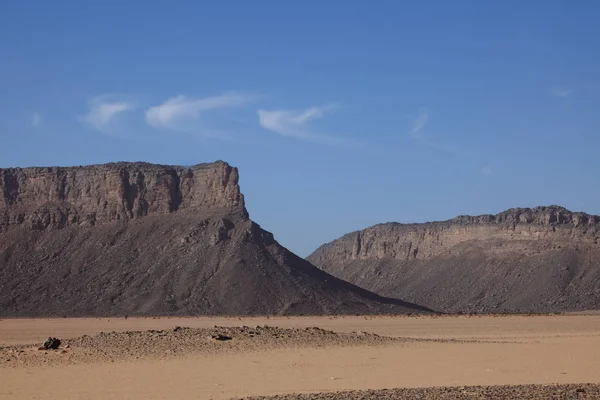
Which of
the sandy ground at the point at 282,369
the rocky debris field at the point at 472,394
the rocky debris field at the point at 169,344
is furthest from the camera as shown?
the rocky debris field at the point at 169,344

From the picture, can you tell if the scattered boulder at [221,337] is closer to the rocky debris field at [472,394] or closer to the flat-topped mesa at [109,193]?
the rocky debris field at [472,394]

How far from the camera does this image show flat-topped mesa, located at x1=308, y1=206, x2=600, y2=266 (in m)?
121

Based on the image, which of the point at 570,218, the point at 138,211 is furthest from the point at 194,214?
the point at 570,218

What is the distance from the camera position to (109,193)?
9944 cm

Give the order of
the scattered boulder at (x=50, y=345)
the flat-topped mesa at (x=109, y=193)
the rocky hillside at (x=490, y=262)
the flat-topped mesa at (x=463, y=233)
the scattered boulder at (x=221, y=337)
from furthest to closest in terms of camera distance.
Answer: the flat-topped mesa at (x=463, y=233) → the rocky hillside at (x=490, y=262) → the flat-topped mesa at (x=109, y=193) → the scattered boulder at (x=221, y=337) → the scattered boulder at (x=50, y=345)

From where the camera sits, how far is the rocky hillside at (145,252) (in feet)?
262

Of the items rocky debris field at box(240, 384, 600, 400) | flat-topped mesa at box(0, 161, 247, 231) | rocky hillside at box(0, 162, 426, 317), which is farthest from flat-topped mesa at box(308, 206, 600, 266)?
rocky debris field at box(240, 384, 600, 400)

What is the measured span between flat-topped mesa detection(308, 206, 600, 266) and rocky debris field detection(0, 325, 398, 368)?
91270 millimetres

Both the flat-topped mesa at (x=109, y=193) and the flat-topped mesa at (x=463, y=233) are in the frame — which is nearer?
the flat-topped mesa at (x=109, y=193)

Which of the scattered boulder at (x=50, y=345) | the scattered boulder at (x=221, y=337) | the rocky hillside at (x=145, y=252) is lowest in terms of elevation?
the scattered boulder at (x=50, y=345)

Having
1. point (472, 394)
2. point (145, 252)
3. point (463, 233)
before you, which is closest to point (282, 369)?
point (472, 394)

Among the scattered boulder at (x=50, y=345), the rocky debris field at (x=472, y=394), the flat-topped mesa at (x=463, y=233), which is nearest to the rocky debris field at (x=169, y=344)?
the scattered boulder at (x=50, y=345)

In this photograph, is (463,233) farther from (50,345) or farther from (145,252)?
(50,345)

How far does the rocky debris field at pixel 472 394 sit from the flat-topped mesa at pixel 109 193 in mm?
77428
